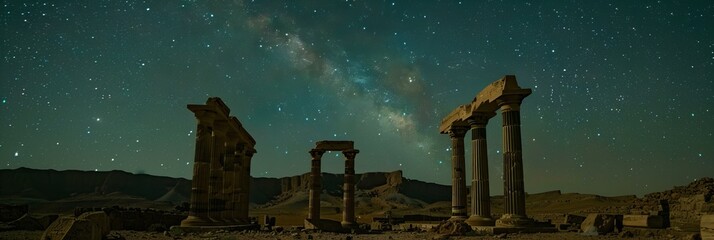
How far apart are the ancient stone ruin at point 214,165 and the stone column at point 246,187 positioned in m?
1.08

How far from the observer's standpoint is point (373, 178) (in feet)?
404

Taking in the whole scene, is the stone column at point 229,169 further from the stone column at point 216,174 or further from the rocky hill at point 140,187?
the rocky hill at point 140,187

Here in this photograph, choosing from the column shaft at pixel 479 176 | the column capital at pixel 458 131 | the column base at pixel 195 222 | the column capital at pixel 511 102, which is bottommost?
the column base at pixel 195 222

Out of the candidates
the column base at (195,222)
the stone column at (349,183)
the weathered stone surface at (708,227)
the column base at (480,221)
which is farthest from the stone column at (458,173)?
the weathered stone surface at (708,227)

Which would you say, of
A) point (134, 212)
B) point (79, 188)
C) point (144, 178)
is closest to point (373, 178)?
point (144, 178)

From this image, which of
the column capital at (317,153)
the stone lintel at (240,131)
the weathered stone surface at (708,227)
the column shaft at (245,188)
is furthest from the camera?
the column capital at (317,153)

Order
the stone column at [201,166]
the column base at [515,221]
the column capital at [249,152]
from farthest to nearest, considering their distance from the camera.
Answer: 1. the column capital at [249,152]
2. the stone column at [201,166]
3. the column base at [515,221]

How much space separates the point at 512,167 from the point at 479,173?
3418 millimetres

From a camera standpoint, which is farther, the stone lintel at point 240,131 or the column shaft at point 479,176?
the stone lintel at point 240,131

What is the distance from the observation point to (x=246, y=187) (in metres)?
35.7

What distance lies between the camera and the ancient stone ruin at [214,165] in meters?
23.6

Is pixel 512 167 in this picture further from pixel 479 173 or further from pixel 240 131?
pixel 240 131

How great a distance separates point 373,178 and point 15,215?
97.1 meters

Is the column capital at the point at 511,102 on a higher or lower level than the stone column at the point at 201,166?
higher
